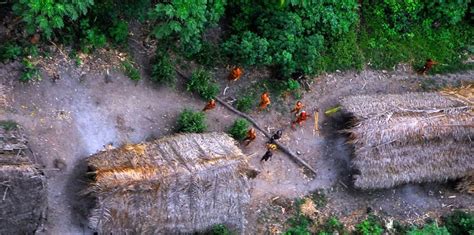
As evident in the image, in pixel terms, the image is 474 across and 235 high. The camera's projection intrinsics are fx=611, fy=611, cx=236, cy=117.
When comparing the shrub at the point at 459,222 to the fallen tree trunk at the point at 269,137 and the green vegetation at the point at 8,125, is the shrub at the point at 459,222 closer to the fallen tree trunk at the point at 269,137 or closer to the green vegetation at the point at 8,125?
the fallen tree trunk at the point at 269,137

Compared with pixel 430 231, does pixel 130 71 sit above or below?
above

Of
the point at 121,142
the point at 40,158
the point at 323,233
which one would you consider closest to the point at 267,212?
the point at 323,233

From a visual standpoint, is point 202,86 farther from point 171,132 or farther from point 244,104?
point 171,132

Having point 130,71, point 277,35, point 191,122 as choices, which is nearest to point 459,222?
point 277,35

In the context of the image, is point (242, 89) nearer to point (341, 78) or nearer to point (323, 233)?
point (341, 78)

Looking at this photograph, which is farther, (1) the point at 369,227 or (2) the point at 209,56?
(2) the point at 209,56

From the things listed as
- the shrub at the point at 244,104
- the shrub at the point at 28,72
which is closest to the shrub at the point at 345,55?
the shrub at the point at 244,104

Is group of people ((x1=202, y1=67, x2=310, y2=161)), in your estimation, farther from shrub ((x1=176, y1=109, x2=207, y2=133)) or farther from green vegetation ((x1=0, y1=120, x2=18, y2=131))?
green vegetation ((x1=0, y1=120, x2=18, y2=131))

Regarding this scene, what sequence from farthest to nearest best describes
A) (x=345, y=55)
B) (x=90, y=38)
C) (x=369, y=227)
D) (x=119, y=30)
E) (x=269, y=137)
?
(x=345, y=55) < (x=269, y=137) < (x=369, y=227) < (x=119, y=30) < (x=90, y=38)
